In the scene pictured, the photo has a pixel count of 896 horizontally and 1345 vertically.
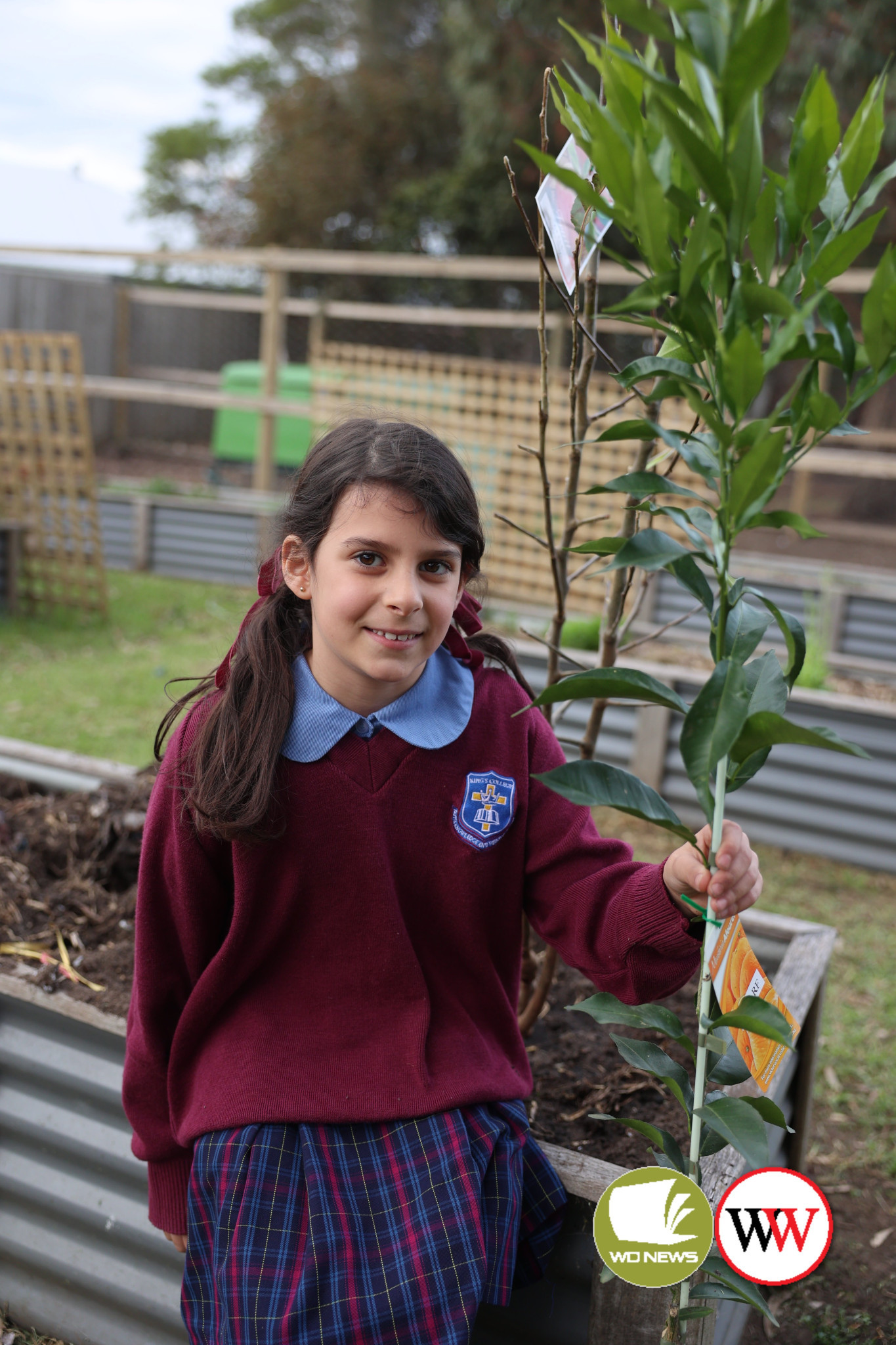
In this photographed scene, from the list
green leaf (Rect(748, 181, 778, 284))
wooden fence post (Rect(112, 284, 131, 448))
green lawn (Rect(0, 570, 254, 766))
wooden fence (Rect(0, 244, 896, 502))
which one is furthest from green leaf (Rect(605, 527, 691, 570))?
wooden fence post (Rect(112, 284, 131, 448))

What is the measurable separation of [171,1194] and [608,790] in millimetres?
865

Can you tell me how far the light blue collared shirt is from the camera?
137cm

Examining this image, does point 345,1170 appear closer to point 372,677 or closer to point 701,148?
point 372,677

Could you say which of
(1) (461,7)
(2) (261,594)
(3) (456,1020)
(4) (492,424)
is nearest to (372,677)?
(2) (261,594)

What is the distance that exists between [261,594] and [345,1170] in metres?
0.75

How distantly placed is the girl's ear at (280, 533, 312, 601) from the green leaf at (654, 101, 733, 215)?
28.4 inches

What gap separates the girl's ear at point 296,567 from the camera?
1.41 metres

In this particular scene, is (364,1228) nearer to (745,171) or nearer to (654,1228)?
(654,1228)

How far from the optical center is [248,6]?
745 inches

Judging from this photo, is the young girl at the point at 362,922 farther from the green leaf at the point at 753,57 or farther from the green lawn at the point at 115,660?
the green lawn at the point at 115,660

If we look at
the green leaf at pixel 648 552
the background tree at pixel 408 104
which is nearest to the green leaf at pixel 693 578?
the green leaf at pixel 648 552

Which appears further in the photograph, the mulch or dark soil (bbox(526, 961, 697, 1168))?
the mulch

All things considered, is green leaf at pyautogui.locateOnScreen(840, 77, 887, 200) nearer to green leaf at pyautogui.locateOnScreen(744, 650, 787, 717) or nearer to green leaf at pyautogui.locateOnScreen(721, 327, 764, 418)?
green leaf at pyautogui.locateOnScreen(721, 327, 764, 418)

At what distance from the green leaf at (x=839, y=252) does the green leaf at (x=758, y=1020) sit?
616mm
